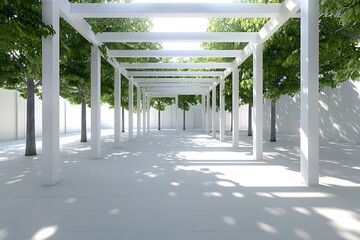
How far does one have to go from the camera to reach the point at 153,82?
71.7 feet

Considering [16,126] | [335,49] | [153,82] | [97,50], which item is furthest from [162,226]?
[16,126]

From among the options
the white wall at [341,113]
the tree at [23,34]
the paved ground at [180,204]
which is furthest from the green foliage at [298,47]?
the tree at [23,34]

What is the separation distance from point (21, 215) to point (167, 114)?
123 ft

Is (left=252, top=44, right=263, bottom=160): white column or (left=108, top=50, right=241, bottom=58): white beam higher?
(left=108, top=50, right=241, bottom=58): white beam

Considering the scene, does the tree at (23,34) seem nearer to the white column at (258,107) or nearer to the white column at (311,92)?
the white column at (311,92)

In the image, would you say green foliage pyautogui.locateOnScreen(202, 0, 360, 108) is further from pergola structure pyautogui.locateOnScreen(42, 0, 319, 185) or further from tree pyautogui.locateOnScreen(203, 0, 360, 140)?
pergola structure pyautogui.locateOnScreen(42, 0, 319, 185)

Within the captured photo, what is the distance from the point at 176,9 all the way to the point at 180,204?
486 cm

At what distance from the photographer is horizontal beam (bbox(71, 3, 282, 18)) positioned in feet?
25.1

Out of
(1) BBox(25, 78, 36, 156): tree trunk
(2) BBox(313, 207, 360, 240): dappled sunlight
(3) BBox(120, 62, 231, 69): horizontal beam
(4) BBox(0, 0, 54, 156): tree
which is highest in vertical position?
(3) BBox(120, 62, 231, 69): horizontal beam

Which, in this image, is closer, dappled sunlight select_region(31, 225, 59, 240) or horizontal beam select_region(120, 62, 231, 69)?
dappled sunlight select_region(31, 225, 59, 240)

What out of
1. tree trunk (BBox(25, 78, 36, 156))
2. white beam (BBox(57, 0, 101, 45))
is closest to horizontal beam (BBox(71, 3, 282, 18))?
white beam (BBox(57, 0, 101, 45))

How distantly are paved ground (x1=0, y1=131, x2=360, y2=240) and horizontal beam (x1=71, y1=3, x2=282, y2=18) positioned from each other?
3931 millimetres

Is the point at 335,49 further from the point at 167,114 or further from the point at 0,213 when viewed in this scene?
the point at 167,114

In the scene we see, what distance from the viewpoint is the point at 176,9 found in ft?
25.1
